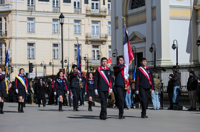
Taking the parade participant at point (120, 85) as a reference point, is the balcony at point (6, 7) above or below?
above

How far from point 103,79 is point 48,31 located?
4088 cm

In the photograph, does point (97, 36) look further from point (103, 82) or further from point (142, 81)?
point (103, 82)

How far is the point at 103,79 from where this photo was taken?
505 inches

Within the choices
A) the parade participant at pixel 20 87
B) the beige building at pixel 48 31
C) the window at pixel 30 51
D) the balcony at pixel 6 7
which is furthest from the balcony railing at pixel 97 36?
the parade participant at pixel 20 87

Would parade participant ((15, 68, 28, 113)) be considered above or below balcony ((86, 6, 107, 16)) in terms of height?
below

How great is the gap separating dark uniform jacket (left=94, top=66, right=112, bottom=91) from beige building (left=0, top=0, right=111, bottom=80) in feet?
123

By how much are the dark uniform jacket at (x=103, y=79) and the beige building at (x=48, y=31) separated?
123 feet

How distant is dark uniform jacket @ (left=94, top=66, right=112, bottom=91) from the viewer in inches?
504

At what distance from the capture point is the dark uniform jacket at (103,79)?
12789 mm

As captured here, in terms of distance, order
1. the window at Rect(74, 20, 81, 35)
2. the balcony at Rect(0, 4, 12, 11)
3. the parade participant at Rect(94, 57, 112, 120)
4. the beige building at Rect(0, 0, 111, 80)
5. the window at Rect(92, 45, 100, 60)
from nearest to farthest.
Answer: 1. the parade participant at Rect(94, 57, 112, 120)
2. the balcony at Rect(0, 4, 12, 11)
3. the beige building at Rect(0, 0, 111, 80)
4. the window at Rect(74, 20, 81, 35)
5. the window at Rect(92, 45, 100, 60)

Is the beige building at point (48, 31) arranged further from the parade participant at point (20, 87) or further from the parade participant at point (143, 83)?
the parade participant at point (143, 83)

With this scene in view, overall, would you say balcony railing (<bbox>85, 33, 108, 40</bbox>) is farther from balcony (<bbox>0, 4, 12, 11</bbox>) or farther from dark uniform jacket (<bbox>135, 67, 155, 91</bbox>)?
dark uniform jacket (<bbox>135, 67, 155, 91</bbox>)

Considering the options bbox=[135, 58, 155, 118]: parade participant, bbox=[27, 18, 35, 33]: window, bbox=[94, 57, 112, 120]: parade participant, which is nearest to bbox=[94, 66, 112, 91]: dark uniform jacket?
bbox=[94, 57, 112, 120]: parade participant

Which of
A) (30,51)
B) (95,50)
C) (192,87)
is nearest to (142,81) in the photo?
(192,87)
